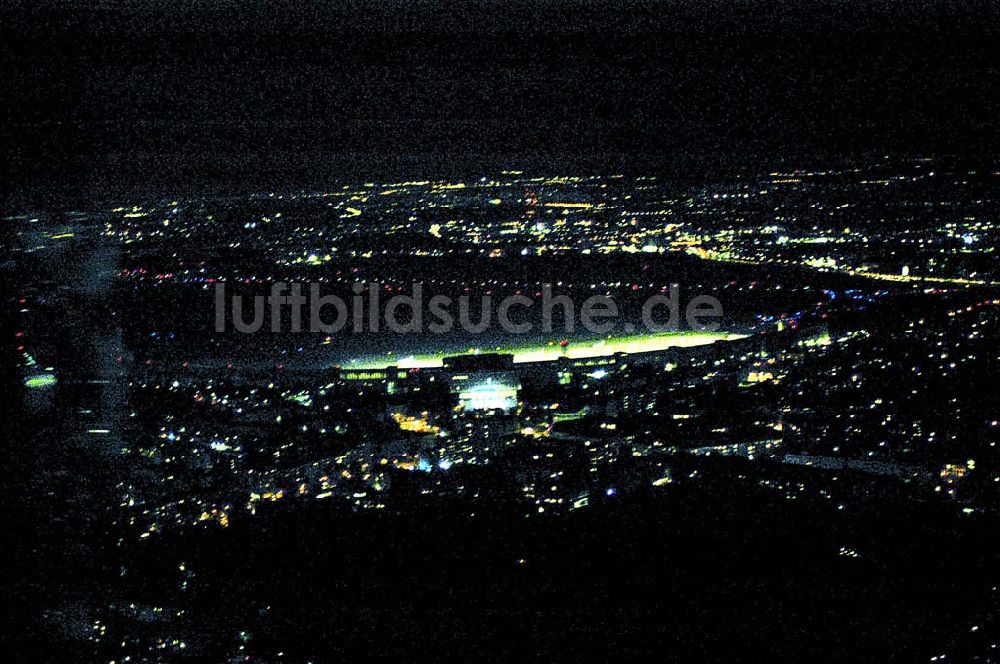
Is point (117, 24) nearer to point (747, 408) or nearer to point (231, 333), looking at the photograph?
point (231, 333)

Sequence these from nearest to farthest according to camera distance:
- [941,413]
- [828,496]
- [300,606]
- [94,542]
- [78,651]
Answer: [78,651], [300,606], [94,542], [828,496], [941,413]

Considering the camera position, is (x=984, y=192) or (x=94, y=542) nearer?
(x=94, y=542)

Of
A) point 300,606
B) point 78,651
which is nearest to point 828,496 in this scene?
point 300,606

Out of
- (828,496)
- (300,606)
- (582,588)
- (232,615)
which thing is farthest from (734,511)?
(232,615)

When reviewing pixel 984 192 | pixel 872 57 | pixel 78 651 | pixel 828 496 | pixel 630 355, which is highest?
pixel 872 57

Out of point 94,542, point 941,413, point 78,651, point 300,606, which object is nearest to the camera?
point 78,651

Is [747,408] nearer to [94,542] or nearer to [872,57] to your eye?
[872,57]

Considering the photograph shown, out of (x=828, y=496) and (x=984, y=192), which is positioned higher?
(x=984, y=192)

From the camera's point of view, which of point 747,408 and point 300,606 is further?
point 747,408

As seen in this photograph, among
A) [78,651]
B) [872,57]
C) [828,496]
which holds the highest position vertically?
[872,57]
